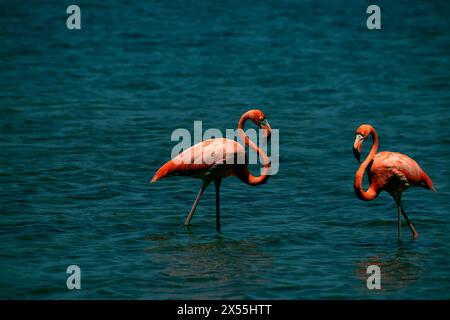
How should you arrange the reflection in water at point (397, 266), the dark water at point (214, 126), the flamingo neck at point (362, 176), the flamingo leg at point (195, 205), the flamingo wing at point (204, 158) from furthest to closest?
the flamingo leg at point (195, 205) → the flamingo wing at point (204, 158) → the flamingo neck at point (362, 176) → the dark water at point (214, 126) → the reflection in water at point (397, 266)

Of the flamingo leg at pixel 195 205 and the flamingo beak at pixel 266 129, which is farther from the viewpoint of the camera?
the flamingo leg at pixel 195 205

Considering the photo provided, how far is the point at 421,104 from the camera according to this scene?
2145 cm

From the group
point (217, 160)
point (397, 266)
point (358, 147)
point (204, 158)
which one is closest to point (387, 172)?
point (358, 147)

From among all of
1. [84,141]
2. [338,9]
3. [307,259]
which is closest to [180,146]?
[84,141]

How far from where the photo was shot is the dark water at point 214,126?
11.6 metres

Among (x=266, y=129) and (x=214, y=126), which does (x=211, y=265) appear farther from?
(x=214, y=126)

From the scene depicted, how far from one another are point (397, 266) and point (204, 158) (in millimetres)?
2794

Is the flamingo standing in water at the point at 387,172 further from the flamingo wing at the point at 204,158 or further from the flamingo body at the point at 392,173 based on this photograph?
the flamingo wing at the point at 204,158

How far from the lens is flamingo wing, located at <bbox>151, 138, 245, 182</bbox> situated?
12625 mm

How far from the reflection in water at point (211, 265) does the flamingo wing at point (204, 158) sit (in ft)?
2.81

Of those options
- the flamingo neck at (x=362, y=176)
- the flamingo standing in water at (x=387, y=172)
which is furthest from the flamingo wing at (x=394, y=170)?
the flamingo neck at (x=362, y=176)

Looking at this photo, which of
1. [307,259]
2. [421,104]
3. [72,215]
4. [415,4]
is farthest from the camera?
[415,4]
